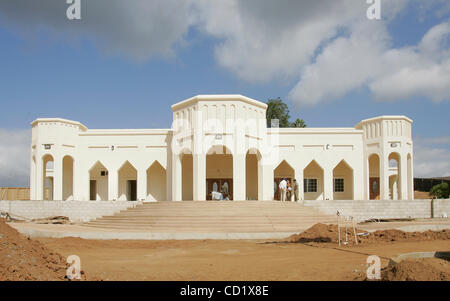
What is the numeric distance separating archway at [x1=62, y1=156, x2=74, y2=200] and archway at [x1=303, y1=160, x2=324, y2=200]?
15312 millimetres

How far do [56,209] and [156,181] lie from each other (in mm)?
6402

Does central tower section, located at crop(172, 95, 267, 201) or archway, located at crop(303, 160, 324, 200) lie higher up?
central tower section, located at crop(172, 95, 267, 201)

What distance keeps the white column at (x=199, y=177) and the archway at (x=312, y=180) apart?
313 inches

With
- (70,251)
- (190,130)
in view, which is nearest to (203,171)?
(190,130)

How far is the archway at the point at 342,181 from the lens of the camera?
2623 cm

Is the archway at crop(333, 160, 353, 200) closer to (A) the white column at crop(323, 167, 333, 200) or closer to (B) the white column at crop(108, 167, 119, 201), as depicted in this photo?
(A) the white column at crop(323, 167, 333, 200)

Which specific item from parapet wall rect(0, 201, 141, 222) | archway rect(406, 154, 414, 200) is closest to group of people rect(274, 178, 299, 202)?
archway rect(406, 154, 414, 200)

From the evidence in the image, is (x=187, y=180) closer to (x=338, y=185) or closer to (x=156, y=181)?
(x=156, y=181)

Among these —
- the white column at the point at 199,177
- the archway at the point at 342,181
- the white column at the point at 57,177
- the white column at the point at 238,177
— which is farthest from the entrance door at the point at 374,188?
the white column at the point at 57,177

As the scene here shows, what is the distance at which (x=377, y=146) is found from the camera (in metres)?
24.6

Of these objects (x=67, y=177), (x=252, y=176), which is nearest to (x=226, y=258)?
(x=252, y=176)

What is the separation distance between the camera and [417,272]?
6211 millimetres

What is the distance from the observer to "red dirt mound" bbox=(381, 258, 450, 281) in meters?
6.12
